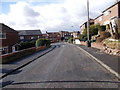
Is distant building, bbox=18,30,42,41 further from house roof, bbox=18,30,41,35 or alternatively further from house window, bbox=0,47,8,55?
house window, bbox=0,47,8,55

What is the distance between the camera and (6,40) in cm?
2994

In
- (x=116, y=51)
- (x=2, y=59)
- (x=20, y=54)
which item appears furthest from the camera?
(x=20, y=54)

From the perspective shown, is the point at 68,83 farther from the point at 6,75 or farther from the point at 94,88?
the point at 6,75

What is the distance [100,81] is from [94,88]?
106cm

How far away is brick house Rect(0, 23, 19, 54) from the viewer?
28.3 m

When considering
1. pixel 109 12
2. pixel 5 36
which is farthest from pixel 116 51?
pixel 109 12

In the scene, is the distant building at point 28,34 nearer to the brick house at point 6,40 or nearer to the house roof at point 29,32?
the house roof at point 29,32

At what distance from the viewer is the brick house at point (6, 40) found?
28.3 meters

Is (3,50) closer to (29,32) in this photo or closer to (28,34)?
(28,34)

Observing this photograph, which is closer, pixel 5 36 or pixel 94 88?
pixel 94 88

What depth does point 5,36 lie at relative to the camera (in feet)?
97.6

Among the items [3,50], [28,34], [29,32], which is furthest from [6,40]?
[29,32]

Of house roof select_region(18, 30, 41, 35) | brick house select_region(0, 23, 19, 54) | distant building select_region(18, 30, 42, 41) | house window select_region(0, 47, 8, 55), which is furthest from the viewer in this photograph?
house roof select_region(18, 30, 41, 35)

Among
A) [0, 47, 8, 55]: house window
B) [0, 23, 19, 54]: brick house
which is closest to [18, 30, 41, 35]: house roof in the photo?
[0, 23, 19, 54]: brick house
